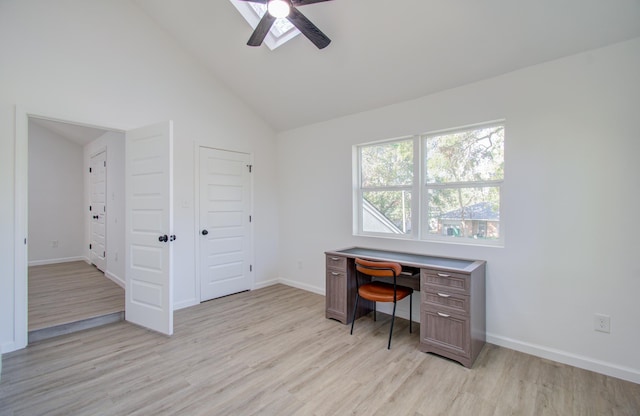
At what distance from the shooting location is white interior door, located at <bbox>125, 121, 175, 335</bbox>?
2941mm

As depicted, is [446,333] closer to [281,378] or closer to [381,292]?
[381,292]

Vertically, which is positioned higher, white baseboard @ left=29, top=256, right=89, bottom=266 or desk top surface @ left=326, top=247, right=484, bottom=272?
desk top surface @ left=326, top=247, right=484, bottom=272

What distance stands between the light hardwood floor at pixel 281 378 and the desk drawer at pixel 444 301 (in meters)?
0.44

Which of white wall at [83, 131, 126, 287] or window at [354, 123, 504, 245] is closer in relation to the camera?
window at [354, 123, 504, 245]

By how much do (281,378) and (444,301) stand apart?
4.94 feet

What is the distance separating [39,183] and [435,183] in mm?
7464

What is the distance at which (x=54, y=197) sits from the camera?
6.02 m

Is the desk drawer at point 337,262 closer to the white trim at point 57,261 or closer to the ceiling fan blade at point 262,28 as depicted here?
the ceiling fan blade at point 262,28

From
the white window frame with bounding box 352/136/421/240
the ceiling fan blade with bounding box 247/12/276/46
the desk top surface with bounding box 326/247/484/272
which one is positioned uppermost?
the ceiling fan blade with bounding box 247/12/276/46

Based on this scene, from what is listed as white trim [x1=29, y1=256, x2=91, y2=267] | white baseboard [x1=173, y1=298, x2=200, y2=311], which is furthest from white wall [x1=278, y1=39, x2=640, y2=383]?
white trim [x1=29, y1=256, x2=91, y2=267]

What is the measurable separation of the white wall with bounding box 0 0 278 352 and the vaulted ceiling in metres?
0.35

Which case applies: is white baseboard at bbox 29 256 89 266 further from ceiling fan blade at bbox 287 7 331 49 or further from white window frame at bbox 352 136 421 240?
ceiling fan blade at bbox 287 7 331 49

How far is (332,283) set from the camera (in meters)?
3.36

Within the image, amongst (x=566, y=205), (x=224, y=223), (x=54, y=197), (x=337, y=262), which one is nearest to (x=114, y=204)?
(x=224, y=223)
